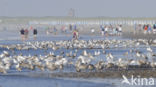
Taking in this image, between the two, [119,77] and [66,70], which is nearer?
[119,77]

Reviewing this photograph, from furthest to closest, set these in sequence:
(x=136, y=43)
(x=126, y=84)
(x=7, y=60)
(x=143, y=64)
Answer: (x=136, y=43), (x=7, y=60), (x=143, y=64), (x=126, y=84)

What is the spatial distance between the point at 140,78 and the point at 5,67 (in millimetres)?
5927

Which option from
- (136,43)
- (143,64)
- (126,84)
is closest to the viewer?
(126,84)

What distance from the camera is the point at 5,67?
26.6 metres

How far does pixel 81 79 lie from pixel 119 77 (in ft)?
4.49

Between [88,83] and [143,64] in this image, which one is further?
[143,64]

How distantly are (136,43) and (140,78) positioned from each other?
18.7 meters

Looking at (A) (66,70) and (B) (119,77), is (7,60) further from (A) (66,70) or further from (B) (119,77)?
(B) (119,77)

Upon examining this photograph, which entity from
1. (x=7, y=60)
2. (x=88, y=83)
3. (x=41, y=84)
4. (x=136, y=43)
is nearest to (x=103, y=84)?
(x=88, y=83)

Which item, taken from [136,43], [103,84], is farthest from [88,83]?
[136,43]

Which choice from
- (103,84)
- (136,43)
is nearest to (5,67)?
(103,84)

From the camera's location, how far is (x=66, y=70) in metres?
26.0

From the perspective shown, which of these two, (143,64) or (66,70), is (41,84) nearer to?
(66,70)

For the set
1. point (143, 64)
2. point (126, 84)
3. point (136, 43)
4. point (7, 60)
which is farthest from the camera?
point (136, 43)
